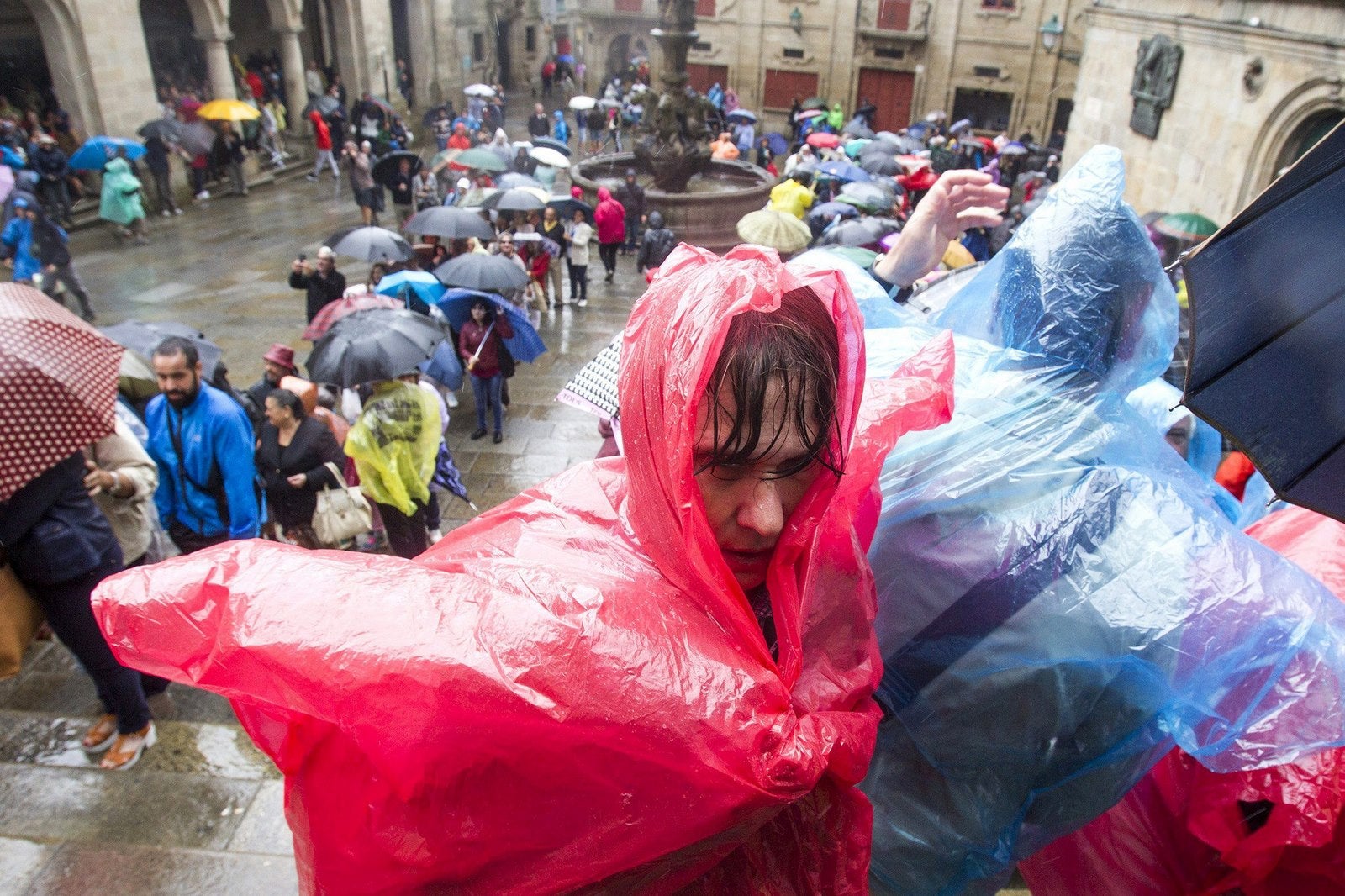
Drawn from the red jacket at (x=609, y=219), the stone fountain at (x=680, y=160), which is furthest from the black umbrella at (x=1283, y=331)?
the stone fountain at (x=680, y=160)

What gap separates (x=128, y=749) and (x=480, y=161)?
11.5 metres

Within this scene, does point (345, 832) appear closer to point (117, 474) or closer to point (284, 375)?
point (117, 474)

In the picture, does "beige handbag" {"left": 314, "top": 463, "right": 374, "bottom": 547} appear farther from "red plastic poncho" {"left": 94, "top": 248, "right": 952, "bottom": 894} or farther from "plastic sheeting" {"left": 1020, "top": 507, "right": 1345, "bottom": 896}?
"plastic sheeting" {"left": 1020, "top": 507, "right": 1345, "bottom": 896}

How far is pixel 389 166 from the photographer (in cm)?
1290

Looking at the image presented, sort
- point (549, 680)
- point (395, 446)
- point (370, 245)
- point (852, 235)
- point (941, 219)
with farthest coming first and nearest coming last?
point (852, 235) → point (370, 245) → point (395, 446) → point (941, 219) → point (549, 680)

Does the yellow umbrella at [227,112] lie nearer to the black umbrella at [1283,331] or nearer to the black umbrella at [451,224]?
the black umbrella at [451,224]

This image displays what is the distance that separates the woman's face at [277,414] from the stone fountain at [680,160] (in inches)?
388

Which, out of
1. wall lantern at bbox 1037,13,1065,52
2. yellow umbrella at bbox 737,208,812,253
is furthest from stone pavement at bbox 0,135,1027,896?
wall lantern at bbox 1037,13,1065,52

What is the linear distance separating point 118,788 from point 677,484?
118 inches

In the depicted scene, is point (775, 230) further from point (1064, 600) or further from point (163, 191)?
point (163, 191)

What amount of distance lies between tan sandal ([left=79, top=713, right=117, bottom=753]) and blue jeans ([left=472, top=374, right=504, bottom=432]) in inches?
156

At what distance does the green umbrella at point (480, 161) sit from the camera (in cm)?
1322

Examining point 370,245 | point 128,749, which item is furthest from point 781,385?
point 370,245

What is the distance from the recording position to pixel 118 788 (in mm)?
3049
